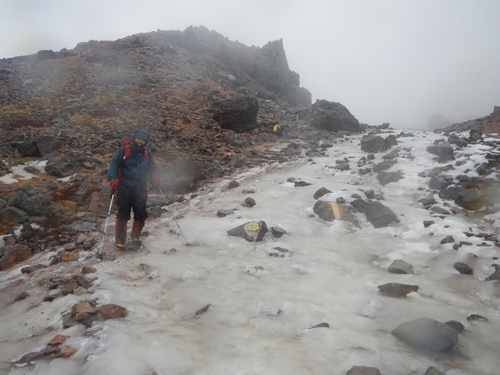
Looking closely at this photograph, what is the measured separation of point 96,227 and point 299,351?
7025 mm

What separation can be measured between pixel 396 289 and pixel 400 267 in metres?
1.12

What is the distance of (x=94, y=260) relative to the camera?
7.05m

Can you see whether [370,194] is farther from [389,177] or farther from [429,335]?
[429,335]

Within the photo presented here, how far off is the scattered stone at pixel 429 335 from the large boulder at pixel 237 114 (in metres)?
18.3

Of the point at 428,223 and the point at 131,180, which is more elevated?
the point at 131,180

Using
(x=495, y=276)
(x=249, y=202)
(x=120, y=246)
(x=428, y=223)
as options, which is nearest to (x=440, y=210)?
(x=428, y=223)

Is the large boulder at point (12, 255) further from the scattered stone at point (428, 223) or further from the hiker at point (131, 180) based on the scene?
the scattered stone at point (428, 223)

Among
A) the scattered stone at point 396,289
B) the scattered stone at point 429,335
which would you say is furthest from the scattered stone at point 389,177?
the scattered stone at point 429,335

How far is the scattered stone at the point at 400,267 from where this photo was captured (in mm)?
6648

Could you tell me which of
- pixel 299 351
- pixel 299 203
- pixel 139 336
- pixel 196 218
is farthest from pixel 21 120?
pixel 299 351

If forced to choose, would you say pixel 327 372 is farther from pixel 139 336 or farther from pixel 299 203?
pixel 299 203

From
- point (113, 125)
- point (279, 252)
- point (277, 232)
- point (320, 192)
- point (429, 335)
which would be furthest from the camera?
point (113, 125)

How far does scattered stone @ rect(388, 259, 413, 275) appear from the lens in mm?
6648

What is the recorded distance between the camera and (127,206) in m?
7.77
